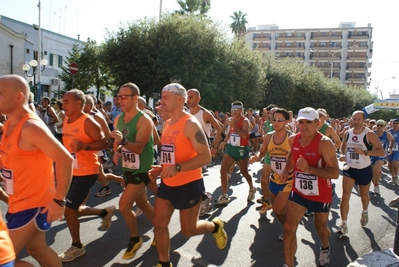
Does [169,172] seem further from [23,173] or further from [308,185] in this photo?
[308,185]

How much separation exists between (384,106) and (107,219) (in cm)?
3089

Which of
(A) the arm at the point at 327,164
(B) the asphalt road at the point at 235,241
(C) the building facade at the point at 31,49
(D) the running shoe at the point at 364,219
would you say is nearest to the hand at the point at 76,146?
(B) the asphalt road at the point at 235,241

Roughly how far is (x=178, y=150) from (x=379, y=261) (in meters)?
2.22

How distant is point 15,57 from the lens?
32.3 m

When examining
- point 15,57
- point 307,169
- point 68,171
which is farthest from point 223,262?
point 15,57

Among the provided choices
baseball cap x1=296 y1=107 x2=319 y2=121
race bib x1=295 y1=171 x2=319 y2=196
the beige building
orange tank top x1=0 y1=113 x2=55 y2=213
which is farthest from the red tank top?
the beige building

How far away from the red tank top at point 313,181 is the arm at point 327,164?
0.06 meters

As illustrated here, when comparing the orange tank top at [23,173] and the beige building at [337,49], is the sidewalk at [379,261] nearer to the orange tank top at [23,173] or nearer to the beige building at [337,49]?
the orange tank top at [23,173]

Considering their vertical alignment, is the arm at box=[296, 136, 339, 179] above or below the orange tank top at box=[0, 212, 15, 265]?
above

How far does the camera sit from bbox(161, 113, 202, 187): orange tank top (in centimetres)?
356

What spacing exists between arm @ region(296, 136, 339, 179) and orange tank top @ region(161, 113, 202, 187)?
1145 millimetres

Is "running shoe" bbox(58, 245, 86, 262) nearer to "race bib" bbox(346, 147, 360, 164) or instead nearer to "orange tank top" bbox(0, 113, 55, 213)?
"orange tank top" bbox(0, 113, 55, 213)

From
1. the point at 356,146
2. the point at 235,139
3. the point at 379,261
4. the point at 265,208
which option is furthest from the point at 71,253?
the point at 356,146

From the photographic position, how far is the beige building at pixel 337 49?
97375 mm
